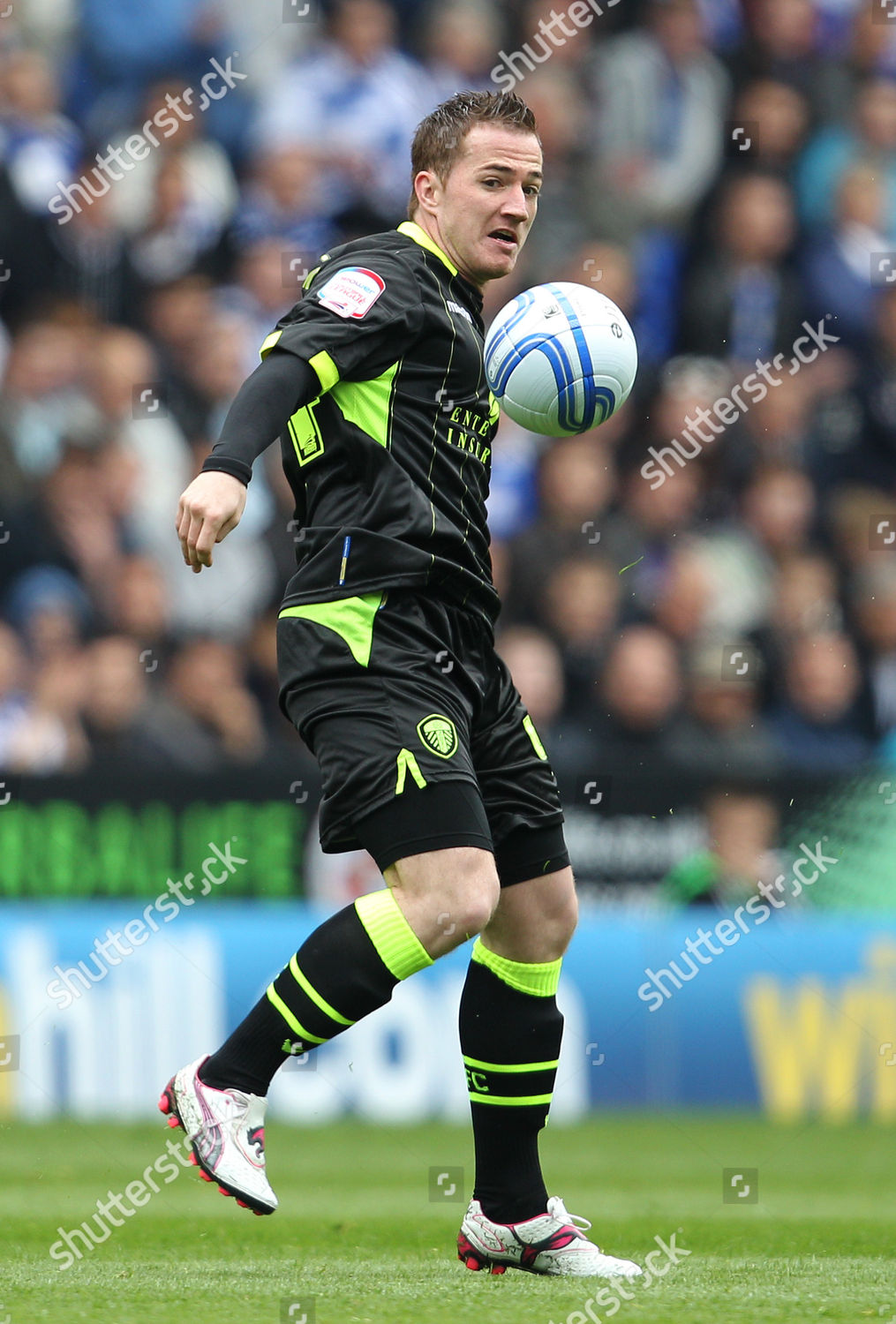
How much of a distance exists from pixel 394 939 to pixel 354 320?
1.23 metres

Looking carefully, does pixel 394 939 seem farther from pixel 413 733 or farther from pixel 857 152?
pixel 857 152

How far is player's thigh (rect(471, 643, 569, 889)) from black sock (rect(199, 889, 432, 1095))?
0.43 metres

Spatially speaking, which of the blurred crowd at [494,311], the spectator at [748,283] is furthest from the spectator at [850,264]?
the spectator at [748,283]

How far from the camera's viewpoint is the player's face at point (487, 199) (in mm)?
4188

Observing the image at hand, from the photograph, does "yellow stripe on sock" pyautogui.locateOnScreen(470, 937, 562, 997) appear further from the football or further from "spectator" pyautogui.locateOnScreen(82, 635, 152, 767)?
"spectator" pyautogui.locateOnScreen(82, 635, 152, 767)

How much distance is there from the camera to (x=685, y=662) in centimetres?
929

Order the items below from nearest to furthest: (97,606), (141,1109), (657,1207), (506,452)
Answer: (657,1207) → (141,1109) → (97,606) → (506,452)

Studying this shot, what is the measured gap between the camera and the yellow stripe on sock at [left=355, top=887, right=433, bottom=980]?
381cm

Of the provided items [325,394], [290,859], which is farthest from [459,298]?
[290,859]

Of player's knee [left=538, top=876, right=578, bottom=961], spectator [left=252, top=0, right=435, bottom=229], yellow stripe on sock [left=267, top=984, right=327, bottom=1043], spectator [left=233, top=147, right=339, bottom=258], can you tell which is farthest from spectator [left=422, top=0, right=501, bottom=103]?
yellow stripe on sock [left=267, top=984, right=327, bottom=1043]

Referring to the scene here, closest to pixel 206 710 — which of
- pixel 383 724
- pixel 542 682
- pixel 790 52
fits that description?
pixel 542 682

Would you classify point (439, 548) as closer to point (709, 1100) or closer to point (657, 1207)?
point (657, 1207)

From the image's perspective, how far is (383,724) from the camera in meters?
3.89

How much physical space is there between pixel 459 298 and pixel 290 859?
4331mm
